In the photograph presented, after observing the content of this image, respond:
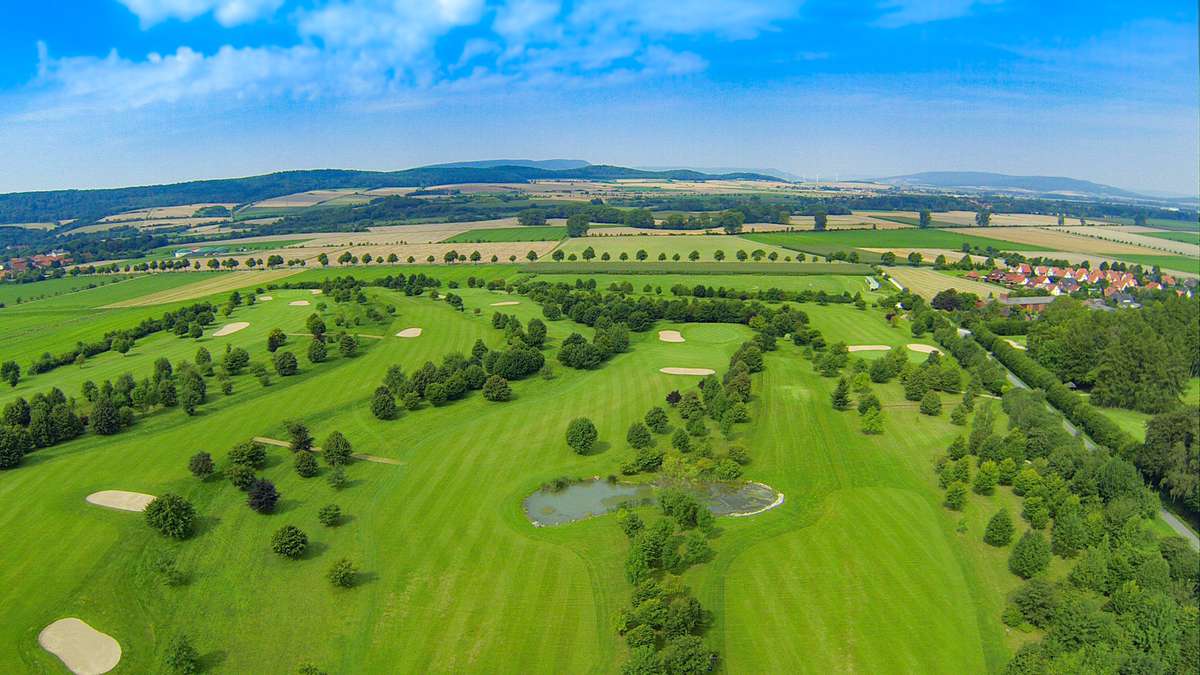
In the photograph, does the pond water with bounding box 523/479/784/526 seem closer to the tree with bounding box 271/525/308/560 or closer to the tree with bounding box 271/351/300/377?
the tree with bounding box 271/525/308/560

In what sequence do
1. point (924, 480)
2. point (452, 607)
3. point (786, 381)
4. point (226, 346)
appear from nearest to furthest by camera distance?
1. point (452, 607)
2. point (924, 480)
3. point (786, 381)
4. point (226, 346)

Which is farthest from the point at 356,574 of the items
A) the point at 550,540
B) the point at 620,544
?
the point at 620,544

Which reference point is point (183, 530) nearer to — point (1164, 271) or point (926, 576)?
point (926, 576)

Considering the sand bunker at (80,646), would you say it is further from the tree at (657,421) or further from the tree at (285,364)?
the tree at (285,364)

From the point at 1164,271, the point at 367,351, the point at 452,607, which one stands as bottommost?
the point at 452,607

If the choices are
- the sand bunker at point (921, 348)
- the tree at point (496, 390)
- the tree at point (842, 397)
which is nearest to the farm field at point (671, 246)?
the sand bunker at point (921, 348)

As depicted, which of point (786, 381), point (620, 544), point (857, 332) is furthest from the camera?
point (857, 332)

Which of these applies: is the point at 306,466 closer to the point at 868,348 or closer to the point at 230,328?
the point at 230,328
